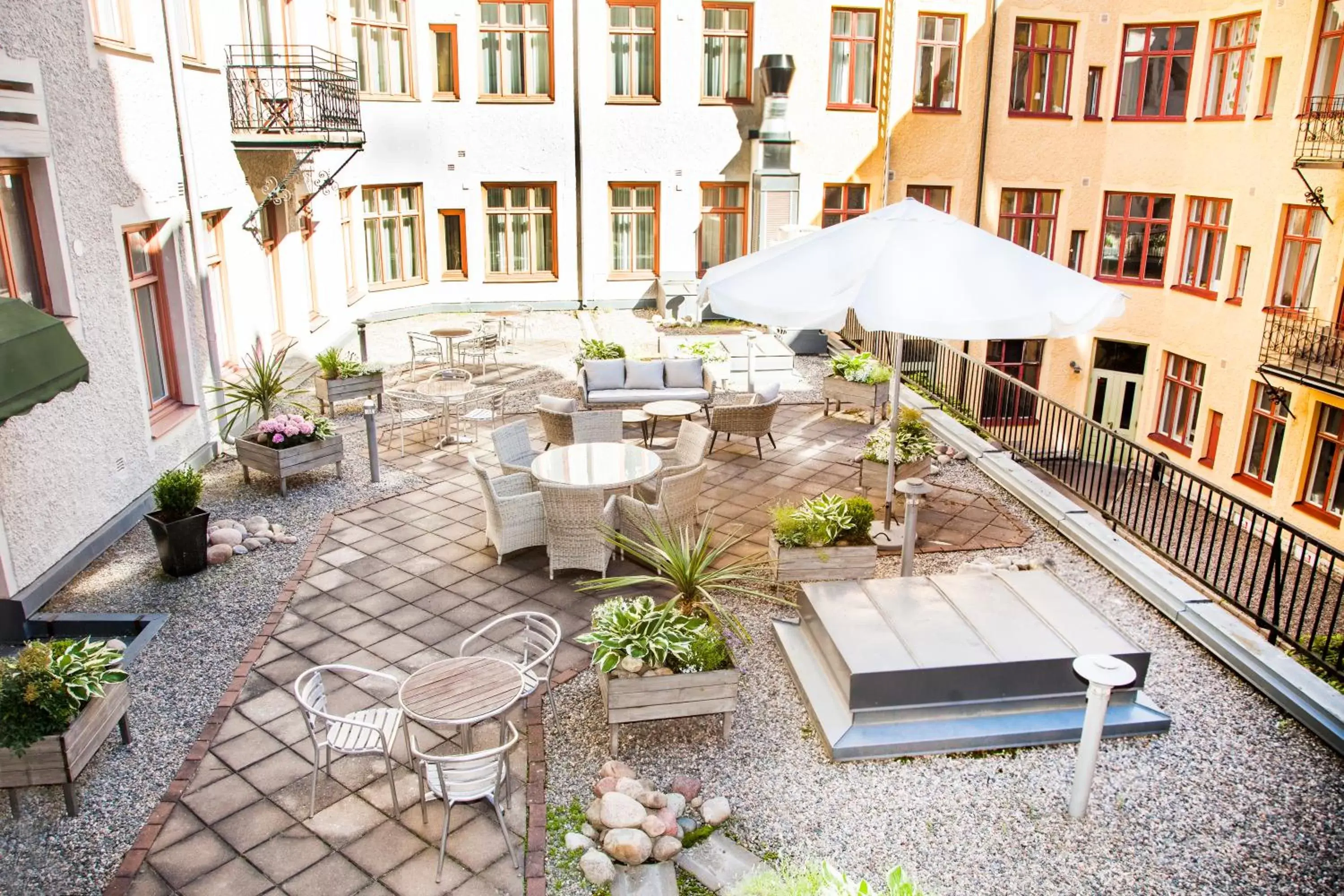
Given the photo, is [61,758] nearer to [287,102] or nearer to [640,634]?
[640,634]

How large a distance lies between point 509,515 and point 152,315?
189 inches

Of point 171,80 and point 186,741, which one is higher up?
point 171,80

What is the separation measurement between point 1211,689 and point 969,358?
18.1 feet

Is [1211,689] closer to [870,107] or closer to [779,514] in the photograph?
[779,514]

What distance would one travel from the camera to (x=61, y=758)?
14.8ft

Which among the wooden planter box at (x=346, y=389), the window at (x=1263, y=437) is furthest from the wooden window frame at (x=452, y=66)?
the window at (x=1263, y=437)

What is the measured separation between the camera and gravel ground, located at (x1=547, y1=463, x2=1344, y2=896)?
14.3ft

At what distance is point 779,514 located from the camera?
695 centimetres

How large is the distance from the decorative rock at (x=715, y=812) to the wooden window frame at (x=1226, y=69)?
17.7 metres

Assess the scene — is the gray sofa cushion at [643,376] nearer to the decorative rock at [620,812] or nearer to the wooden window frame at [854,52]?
the decorative rock at [620,812]

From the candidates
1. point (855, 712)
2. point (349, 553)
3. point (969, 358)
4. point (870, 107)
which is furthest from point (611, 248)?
point (855, 712)

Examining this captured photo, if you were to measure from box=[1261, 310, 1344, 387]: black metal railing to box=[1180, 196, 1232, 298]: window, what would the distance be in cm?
Answer: 216

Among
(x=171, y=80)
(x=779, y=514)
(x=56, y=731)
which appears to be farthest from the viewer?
(x=171, y=80)

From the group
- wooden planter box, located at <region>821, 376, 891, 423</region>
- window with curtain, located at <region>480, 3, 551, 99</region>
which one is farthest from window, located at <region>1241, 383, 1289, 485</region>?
window with curtain, located at <region>480, 3, 551, 99</region>
